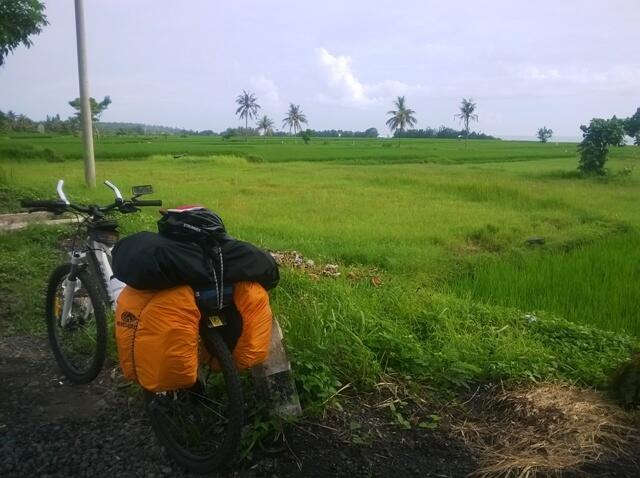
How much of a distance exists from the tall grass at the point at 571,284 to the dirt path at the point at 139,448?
313 centimetres

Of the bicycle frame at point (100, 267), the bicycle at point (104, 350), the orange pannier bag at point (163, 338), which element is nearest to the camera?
the orange pannier bag at point (163, 338)

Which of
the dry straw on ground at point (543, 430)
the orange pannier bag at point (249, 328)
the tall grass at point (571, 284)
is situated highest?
the orange pannier bag at point (249, 328)

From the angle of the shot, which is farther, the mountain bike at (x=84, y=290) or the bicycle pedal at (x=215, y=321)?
the mountain bike at (x=84, y=290)

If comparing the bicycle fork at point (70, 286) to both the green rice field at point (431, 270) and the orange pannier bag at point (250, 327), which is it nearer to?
the green rice field at point (431, 270)

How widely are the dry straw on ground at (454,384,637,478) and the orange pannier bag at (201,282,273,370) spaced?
1.01 metres

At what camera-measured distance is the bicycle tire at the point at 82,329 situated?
2881 mm

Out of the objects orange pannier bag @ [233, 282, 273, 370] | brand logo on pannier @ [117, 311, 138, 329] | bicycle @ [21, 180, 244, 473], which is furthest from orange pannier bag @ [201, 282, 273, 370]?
brand logo on pannier @ [117, 311, 138, 329]

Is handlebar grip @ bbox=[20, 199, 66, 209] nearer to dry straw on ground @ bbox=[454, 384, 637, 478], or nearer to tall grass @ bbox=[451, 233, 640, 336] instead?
dry straw on ground @ bbox=[454, 384, 637, 478]

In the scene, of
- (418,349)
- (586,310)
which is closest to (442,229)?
(586,310)

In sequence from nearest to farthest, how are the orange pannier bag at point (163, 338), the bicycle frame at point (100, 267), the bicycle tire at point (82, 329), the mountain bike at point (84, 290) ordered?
1. the orange pannier bag at point (163, 338)
2. the bicycle tire at point (82, 329)
3. the mountain bike at point (84, 290)
4. the bicycle frame at point (100, 267)

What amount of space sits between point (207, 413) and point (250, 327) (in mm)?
512

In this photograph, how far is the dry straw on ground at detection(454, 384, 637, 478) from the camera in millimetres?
2215

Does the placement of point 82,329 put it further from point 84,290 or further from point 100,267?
point 100,267

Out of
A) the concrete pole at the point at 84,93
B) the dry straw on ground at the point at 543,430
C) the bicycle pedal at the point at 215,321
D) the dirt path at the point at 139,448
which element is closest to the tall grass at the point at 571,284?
the dry straw on ground at the point at 543,430
